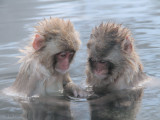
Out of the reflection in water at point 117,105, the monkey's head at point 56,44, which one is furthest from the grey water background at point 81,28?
the monkey's head at point 56,44

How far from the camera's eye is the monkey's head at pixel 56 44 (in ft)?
17.4

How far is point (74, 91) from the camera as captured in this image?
579 cm

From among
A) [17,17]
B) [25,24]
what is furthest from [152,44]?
[17,17]

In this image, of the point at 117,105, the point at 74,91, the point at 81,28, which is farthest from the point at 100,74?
the point at 81,28

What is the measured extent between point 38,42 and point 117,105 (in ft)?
4.25

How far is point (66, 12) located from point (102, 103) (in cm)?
618

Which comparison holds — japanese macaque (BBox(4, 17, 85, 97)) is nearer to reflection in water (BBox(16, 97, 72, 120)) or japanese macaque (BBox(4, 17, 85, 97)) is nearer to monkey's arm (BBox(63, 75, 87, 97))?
monkey's arm (BBox(63, 75, 87, 97))

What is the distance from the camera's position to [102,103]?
17.7ft

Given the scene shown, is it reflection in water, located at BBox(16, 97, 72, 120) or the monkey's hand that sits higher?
the monkey's hand

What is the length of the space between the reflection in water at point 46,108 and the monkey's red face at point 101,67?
59 cm

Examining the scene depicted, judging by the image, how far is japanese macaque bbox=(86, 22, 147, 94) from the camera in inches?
219

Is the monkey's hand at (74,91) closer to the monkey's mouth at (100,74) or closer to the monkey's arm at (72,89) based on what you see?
the monkey's arm at (72,89)

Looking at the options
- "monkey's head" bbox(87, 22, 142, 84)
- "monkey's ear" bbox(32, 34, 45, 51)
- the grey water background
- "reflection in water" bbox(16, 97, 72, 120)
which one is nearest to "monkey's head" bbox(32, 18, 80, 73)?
"monkey's ear" bbox(32, 34, 45, 51)

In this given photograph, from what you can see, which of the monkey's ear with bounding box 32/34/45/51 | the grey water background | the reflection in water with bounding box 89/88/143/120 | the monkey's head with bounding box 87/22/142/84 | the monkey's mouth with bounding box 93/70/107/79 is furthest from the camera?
the monkey's mouth with bounding box 93/70/107/79
